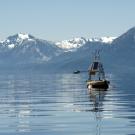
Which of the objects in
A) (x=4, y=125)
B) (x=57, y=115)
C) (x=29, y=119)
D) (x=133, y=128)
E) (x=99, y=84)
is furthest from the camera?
(x=99, y=84)

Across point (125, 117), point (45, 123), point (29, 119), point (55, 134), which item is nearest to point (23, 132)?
point (55, 134)

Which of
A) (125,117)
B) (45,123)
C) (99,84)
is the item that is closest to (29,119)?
(45,123)

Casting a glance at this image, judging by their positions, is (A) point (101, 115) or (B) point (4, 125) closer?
(B) point (4, 125)

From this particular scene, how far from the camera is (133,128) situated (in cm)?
7900

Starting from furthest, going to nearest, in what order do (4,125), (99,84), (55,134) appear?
(99,84) → (4,125) → (55,134)

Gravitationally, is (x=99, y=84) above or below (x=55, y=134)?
above

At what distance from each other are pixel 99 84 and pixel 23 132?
12335 cm

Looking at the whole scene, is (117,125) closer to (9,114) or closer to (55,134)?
(55,134)

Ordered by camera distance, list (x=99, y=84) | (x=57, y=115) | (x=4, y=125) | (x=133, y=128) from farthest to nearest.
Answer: (x=99, y=84) < (x=57, y=115) < (x=4, y=125) < (x=133, y=128)

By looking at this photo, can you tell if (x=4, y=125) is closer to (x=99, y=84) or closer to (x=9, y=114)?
(x=9, y=114)

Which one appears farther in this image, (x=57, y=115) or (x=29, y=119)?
(x=57, y=115)

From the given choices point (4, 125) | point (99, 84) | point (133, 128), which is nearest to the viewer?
point (133, 128)

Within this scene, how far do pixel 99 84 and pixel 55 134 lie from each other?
125083mm

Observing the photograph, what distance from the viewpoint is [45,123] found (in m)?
86.2
